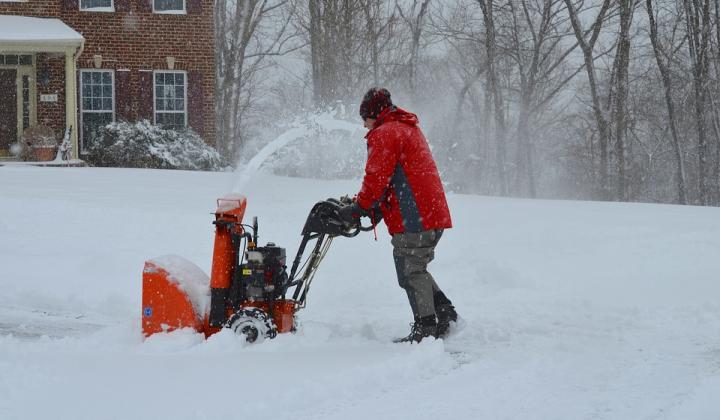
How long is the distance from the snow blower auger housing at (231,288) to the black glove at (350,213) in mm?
30

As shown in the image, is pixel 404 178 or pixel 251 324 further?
pixel 404 178

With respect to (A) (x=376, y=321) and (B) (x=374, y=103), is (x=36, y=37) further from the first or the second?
(B) (x=374, y=103)

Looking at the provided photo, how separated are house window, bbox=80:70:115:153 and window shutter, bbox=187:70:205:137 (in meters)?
1.89

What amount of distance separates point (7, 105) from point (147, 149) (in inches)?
147

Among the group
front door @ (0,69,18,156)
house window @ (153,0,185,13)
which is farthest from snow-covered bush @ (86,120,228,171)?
house window @ (153,0,185,13)

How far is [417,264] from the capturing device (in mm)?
5680

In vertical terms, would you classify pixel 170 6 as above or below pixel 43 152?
above

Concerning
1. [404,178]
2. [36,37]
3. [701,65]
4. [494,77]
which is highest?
[494,77]

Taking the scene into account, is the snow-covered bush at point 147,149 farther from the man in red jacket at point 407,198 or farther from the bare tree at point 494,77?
the man in red jacket at point 407,198

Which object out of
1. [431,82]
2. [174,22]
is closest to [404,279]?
[174,22]

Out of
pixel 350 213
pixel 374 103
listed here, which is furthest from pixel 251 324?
pixel 374 103

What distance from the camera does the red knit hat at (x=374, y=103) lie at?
571 centimetres

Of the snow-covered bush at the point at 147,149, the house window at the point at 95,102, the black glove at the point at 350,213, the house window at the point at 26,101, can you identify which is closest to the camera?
the black glove at the point at 350,213

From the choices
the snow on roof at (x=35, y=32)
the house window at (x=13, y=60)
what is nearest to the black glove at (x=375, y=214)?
the snow on roof at (x=35, y=32)
